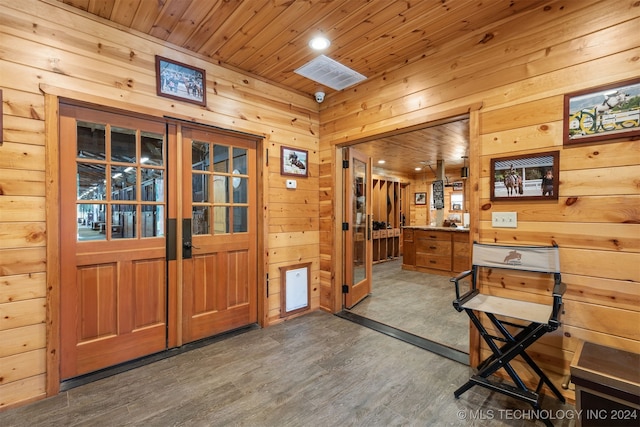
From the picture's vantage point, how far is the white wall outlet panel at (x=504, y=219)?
7.03 feet

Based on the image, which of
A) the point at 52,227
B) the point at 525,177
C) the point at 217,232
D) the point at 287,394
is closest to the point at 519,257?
the point at 525,177

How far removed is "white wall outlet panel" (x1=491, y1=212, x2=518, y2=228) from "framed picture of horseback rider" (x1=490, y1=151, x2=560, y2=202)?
4.2 inches

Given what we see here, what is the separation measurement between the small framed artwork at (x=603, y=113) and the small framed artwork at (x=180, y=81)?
112 inches

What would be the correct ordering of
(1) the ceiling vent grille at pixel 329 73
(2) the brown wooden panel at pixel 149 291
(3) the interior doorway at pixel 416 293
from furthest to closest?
(3) the interior doorway at pixel 416 293 → (1) the ceiling vent grille at pixel 329 73 → (2) the brown wooden panel at pixel 149 291

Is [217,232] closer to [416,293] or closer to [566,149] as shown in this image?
[566,149]

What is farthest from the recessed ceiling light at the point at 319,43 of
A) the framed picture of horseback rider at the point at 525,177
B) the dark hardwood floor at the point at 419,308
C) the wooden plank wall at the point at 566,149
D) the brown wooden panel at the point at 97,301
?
the dark hardwood floor at the point at 419,308

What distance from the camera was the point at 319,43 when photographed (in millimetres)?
2510

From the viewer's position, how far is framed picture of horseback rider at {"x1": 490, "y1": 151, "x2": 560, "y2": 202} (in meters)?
1.97

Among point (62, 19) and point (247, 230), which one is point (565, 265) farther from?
point (62, 19)

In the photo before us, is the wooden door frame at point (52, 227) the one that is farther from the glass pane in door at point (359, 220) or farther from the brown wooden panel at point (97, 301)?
the glass pane in door at point (359, 220)

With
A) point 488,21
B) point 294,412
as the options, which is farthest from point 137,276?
point 488,21

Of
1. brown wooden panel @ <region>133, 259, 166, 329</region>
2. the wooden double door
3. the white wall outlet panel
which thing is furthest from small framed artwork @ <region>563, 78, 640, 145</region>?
brown wooden panel @ <region>133, 259, 166, 329</region>

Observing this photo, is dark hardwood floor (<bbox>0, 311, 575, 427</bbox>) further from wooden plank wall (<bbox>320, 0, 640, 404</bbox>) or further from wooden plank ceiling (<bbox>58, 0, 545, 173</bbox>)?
wooden plank ceiling (<bbox>58, 0, 545, 173</bbox>)

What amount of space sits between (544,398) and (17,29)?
167 inches
